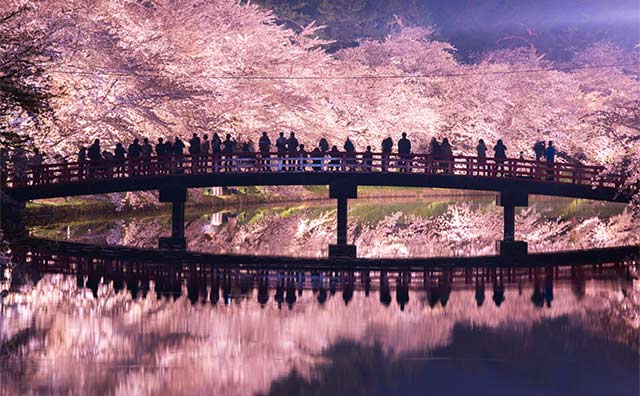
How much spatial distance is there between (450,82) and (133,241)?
101 ft

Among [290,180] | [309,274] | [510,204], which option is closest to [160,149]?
[290,180]

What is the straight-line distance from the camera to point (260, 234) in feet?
140

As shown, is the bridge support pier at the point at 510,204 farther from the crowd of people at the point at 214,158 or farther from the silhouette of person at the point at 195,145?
the silhouette of person at the point at 195,145

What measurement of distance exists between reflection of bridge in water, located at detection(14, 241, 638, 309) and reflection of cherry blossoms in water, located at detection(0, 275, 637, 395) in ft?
1.25

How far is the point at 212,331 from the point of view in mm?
22453

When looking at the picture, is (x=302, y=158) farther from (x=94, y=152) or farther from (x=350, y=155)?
(x=94, y=152)

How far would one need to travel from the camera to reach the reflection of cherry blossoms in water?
1877cm

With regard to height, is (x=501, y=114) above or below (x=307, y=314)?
above

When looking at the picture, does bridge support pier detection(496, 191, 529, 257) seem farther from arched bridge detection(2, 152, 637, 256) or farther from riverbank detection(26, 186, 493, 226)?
riverbank detection(26, 186, 493, 226)

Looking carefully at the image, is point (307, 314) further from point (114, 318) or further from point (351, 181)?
point (351, 181)

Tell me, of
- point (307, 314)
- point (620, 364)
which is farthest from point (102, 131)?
point (620, 364)

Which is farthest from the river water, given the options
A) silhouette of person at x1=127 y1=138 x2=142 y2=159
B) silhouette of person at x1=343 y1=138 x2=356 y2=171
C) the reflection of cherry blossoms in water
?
silhouette of person at x1=343 y1=138 x2=356 y2=171

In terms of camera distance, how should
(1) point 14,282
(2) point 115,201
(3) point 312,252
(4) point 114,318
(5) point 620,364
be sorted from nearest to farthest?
(5) point 620,364, (4) point 114,318, (1) point 14,282, (3) point 312,252, (2) point 115,201

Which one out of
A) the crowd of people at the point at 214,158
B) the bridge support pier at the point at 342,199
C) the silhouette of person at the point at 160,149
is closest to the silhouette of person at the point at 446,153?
the crowd of people at the point at 214,158
